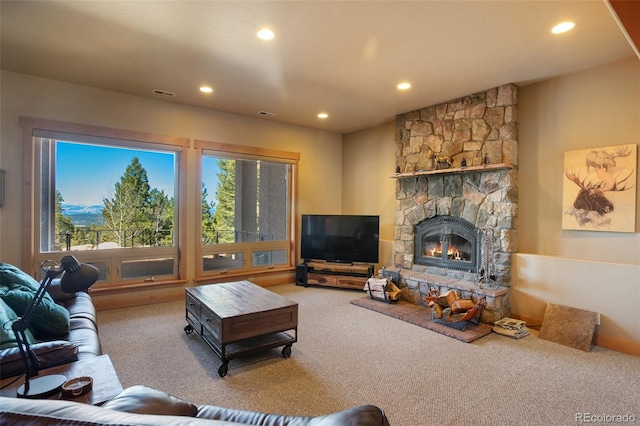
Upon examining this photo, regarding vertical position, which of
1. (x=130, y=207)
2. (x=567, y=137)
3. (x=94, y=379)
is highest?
(x=567, y=137)

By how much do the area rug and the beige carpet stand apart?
0.10m

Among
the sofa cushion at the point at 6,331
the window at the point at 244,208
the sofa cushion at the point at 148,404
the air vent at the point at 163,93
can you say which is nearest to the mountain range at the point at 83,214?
the window at the point at 244,208

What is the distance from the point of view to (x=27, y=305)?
2.14 m

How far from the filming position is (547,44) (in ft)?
9.70

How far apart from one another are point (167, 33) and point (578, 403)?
172 inches

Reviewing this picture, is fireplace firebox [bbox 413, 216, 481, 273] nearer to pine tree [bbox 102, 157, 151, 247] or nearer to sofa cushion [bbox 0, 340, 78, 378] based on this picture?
pine tree [bbox 102, 157, 151, 247]

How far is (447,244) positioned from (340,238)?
176 centimetres

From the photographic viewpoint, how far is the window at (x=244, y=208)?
5.09 metres

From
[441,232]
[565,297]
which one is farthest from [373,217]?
[565,297]

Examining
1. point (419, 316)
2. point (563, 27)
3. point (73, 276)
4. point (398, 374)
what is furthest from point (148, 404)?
point (563, 27)

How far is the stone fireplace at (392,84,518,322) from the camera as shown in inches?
154

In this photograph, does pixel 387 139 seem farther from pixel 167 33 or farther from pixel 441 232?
pixel 167 33

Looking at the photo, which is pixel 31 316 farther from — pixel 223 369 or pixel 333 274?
pixel 333 274

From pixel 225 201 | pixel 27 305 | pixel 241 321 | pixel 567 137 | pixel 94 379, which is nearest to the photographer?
pixel 94 379
